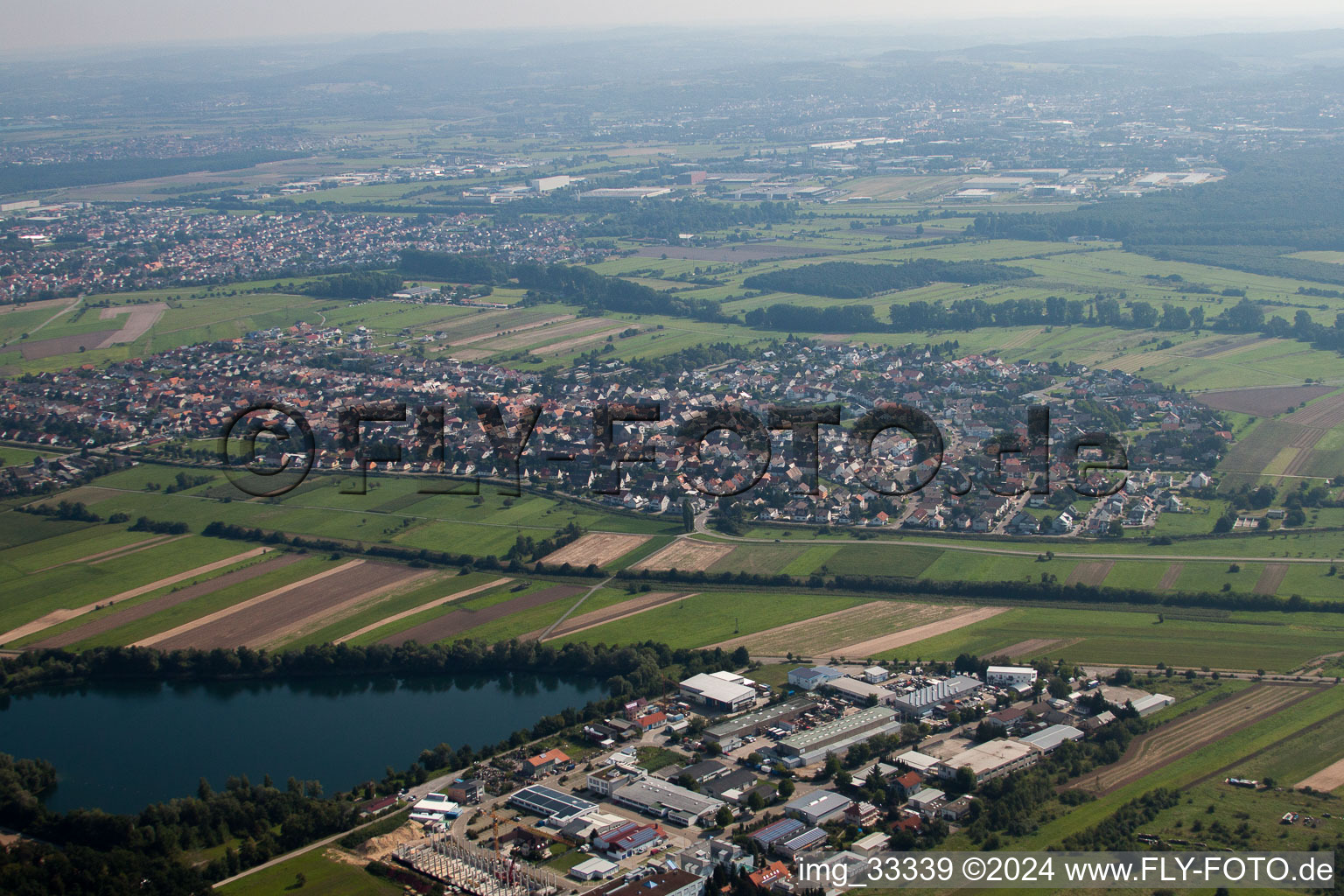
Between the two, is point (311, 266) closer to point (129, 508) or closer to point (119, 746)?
point (129, 508)

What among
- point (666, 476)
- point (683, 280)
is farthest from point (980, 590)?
point (683, 280)

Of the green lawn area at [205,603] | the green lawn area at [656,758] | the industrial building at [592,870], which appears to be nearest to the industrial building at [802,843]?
the industrial building at [592,870]

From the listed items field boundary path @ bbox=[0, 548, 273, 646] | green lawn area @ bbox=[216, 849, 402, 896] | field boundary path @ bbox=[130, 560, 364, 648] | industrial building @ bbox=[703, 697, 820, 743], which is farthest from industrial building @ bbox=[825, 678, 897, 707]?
field boundary path @ bbox=[0, 548, 273, 646]

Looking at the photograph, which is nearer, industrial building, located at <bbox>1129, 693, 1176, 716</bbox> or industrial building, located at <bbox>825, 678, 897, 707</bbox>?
industrial building, located at <bbox>1129, 693, 1176, 716</bbox>

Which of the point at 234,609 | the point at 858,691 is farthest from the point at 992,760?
the point at 234,609

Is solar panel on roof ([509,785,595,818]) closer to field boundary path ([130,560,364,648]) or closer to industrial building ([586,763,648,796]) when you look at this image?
industrial building ([586,763,648,796])

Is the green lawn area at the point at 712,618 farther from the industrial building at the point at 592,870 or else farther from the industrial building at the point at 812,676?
the industrial building at the point at 592,870
